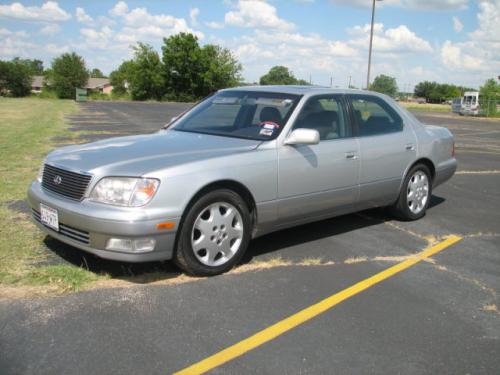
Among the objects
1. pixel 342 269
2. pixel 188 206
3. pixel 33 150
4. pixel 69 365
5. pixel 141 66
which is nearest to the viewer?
pixel 69 365

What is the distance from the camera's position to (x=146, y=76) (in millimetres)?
70188

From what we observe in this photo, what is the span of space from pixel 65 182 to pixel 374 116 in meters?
3.44

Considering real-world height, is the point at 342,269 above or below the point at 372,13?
below

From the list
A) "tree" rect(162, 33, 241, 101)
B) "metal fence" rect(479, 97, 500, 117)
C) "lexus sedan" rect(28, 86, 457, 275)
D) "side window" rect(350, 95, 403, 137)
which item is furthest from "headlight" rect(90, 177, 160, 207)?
"tree" rect(162, 33, 241, 101)

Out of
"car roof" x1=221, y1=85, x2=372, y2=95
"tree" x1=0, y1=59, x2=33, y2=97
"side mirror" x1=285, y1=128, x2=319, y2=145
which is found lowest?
"side mirror" x1=285, y1=128, x2=319, y2=145

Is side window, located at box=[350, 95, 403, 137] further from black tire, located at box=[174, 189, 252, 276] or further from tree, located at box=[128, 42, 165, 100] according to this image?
tree, located at box=[128, 42, 165, 100]

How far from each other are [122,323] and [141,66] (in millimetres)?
71376

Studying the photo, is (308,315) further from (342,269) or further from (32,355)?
(32,355)

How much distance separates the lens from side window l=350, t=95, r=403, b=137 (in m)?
5.57

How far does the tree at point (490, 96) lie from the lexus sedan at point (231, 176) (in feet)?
156

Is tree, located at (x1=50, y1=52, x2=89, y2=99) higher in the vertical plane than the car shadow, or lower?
higher

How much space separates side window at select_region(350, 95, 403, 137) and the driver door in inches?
8.7

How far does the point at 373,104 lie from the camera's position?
5.90 metres

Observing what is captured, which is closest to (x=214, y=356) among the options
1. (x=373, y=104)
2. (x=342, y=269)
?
(x=342, y=269)
